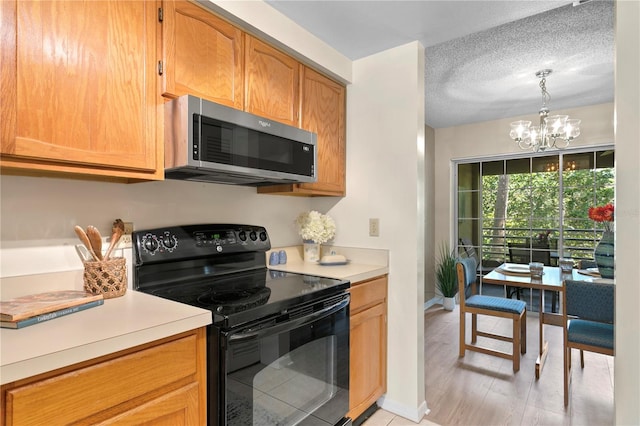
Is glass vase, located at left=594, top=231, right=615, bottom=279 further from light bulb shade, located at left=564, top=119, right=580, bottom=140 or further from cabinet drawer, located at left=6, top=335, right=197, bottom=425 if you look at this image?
cabinet drawer, located at left=6, top=335, right=197, bottom=425

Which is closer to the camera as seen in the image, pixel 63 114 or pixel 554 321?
pixel 63 114

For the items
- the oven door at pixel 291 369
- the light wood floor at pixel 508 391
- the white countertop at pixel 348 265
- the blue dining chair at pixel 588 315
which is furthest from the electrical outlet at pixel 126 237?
the blue dining chair at pixel 588 315

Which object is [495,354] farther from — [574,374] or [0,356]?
[0,356]

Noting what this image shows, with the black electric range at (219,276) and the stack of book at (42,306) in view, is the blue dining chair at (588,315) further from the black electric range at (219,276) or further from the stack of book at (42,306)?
the stack of book at (42,306)

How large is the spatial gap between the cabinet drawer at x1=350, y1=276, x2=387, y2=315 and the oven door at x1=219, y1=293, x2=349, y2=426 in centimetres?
12

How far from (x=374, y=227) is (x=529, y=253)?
2990mm

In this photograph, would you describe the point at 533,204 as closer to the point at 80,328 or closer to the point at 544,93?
the point at 544,93

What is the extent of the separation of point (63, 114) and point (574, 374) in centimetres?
351

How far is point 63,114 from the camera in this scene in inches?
44.0

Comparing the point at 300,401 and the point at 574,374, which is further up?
the point at 300,401

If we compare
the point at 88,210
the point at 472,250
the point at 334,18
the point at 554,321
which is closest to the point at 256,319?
the point at 88,210

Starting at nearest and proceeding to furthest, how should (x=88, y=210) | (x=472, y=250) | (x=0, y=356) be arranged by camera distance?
(x=0, y=356) < (x=88, y=210) < (x=472, y=250)

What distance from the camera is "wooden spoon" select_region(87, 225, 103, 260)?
1.31 meters

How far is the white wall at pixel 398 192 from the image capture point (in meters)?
2.07
